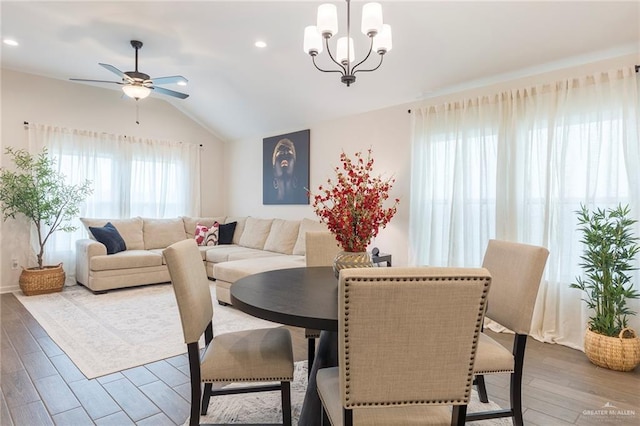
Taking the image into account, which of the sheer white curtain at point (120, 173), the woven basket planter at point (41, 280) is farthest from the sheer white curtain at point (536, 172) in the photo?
the woven basket planter at point (41, 280)

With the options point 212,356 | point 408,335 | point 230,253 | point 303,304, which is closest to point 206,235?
point 230,253

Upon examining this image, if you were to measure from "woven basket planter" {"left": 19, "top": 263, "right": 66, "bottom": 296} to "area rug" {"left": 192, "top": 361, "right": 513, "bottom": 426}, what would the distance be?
12.1 ft

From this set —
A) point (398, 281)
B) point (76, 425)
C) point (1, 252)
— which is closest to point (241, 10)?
point (398, 281)

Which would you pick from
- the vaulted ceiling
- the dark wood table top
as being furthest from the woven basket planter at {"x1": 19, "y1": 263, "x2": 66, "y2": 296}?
the dark wood table top

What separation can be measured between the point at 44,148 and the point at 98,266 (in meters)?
1.84

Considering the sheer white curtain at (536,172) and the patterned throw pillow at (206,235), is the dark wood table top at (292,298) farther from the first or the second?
the patterned throw pillow at (206,235)

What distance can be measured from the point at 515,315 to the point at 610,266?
4.52 feet

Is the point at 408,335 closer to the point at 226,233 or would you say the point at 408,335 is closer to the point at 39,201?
the point at 39,201

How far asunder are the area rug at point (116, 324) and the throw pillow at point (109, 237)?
0.58 metres

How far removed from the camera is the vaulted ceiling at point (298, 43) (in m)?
2.70

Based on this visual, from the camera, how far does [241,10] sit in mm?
3098

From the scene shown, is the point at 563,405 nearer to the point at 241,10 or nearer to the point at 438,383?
the point at 438,383

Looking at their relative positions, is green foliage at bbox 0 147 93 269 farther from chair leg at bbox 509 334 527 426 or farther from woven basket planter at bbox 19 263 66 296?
chair leg at bbox 509 334 527 426

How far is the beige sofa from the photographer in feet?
13.4
